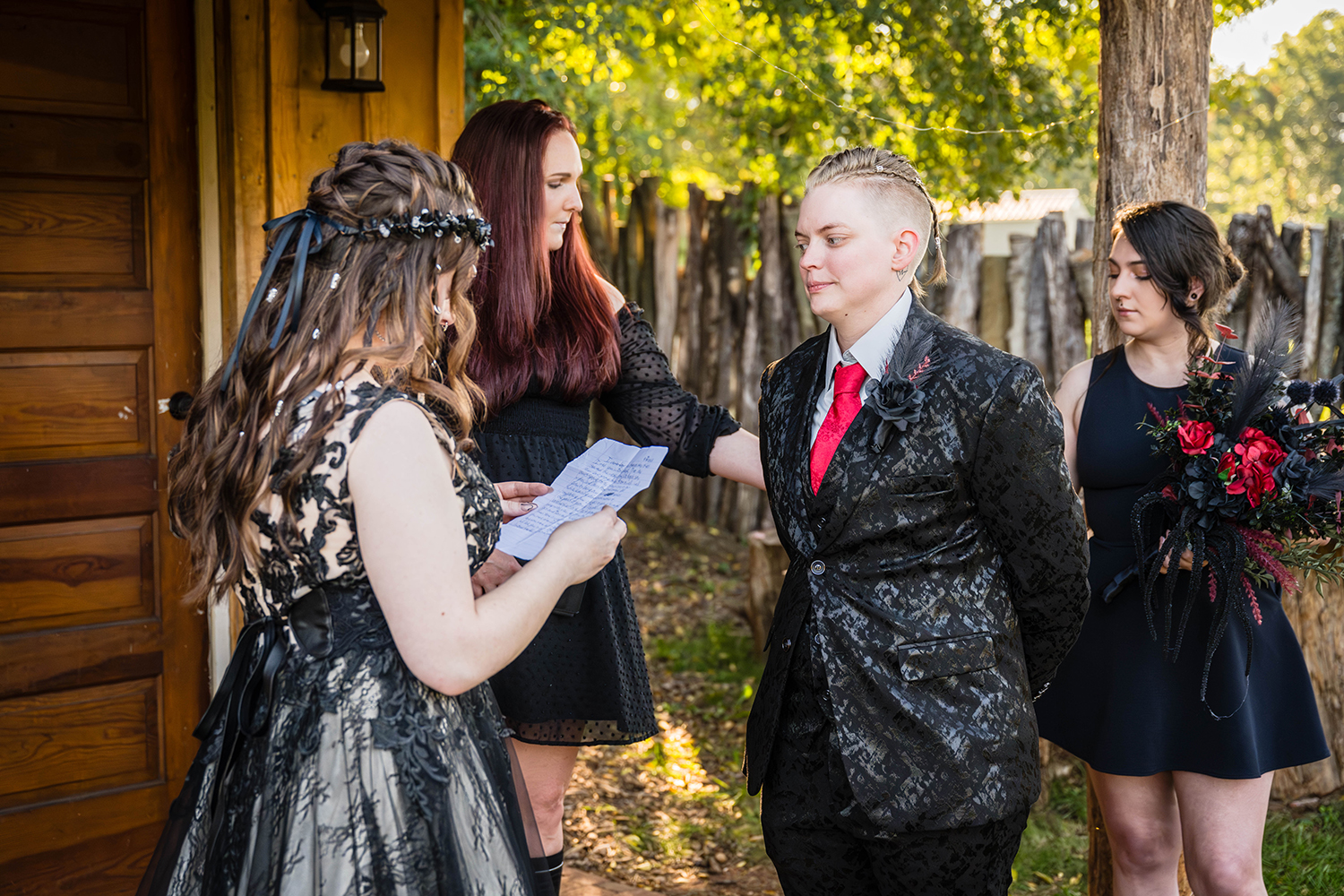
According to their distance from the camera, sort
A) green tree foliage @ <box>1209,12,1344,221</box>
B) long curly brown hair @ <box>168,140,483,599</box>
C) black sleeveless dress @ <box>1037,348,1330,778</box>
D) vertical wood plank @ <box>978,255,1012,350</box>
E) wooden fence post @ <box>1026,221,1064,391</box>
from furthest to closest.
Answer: green tree foliage @ <box>1209,12,1344,221</box>, vertical wood plank @ <box>978,255,1012,350</box>, wooden fence post @ <box>1026,221,1064,391</box>, black sleeveless dress @ <box>1037,348,1330,778</box>, long curly brown hair @ <box>168,140,483,599</box>

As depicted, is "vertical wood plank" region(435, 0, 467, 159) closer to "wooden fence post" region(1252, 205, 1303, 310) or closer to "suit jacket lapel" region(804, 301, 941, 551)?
"suit jacket lapel" region(804, 301, 941, 551)

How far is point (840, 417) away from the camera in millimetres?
2148

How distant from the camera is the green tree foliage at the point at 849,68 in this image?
6715 millimetres

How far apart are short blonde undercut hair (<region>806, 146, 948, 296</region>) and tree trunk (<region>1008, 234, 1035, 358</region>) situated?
4616 mm

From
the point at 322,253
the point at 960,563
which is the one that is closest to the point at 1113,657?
the point at 960,563

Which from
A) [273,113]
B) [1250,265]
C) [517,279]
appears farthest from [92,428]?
[1250,265]

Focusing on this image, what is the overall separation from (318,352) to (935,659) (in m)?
1.20

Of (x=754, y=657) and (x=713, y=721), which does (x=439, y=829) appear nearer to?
(x=713, y=721)

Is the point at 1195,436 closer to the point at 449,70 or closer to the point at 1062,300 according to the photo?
the point at 449,70

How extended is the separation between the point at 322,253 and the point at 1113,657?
205 centimetres

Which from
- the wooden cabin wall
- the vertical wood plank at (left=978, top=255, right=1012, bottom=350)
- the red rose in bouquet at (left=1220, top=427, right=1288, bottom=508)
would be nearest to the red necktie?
the red rose in bouquet at (left=1220, top=427, right=1288, bottom=508)

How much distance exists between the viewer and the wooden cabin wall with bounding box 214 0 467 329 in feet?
10.7

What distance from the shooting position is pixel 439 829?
170 centimetres

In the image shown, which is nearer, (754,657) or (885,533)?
(885,533)
